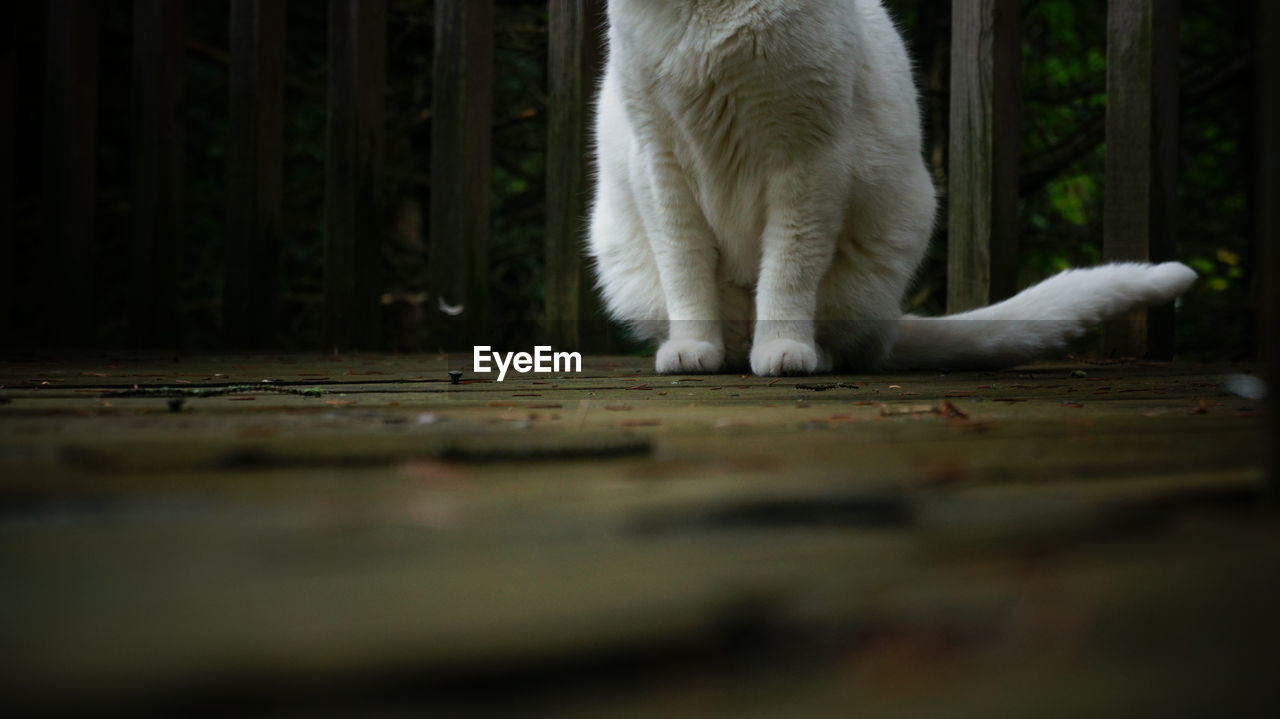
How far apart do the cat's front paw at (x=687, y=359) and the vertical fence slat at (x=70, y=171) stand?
8.03 feet

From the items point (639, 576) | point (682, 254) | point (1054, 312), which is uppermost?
point (682, 254)

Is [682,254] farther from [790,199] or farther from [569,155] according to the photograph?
[569,155]

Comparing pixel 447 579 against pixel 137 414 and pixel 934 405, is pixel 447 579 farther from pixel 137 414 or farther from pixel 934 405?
pixel 934 405

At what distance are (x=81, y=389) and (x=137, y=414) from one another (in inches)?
23.0

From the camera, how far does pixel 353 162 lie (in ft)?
11.1

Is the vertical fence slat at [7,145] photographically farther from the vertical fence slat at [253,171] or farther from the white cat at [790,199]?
the white cat at [790,199]

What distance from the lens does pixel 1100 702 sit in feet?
1.21

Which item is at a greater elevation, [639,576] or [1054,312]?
[1054,312]

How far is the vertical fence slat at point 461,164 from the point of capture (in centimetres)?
329

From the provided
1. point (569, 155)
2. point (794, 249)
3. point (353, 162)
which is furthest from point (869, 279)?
point (353, 162)

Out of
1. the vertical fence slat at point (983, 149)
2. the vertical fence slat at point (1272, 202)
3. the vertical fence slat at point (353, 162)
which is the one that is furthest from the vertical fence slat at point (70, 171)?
the vertical fence slat at point (1272, 202)

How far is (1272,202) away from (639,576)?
46 cm

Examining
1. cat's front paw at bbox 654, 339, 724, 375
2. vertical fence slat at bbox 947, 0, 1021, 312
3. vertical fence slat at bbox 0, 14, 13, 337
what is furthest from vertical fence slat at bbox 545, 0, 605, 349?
vertical fence slat at bbox 0, 14, 13, 337

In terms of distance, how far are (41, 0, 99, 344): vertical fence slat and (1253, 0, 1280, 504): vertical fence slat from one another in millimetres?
3922
